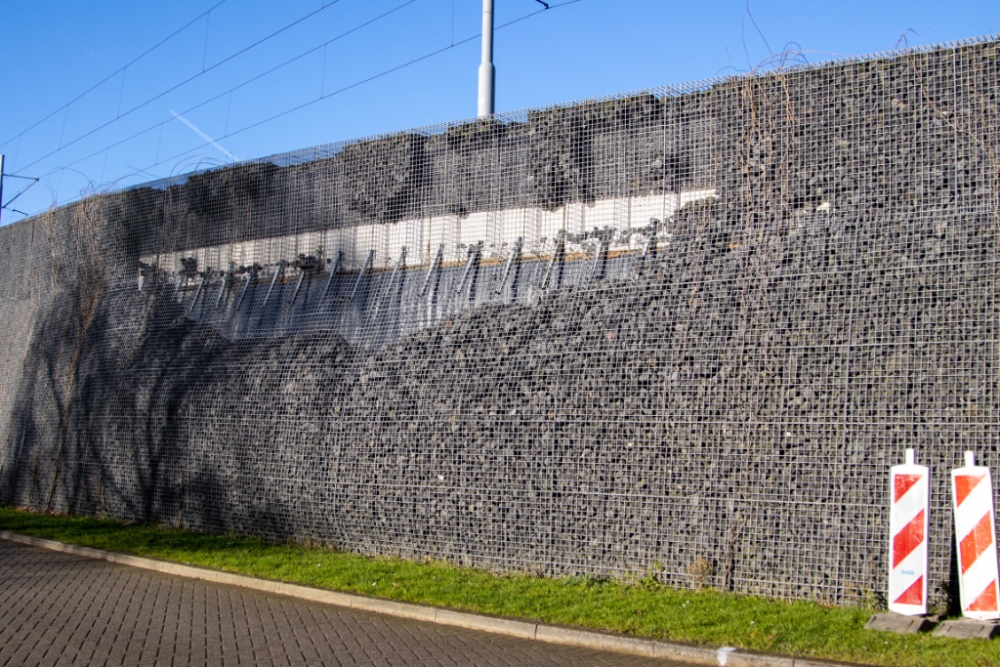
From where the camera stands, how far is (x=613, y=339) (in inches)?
319

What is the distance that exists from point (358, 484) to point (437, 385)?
58.5 inches

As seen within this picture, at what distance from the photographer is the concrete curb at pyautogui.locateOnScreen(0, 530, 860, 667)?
5.68m

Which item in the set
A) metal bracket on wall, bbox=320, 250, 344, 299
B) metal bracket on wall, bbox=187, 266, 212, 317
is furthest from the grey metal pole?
metal bracket on wall, bbox=187, 266, 212, 317

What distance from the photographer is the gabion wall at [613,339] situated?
687 cm

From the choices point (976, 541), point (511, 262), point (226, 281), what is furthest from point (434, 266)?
point (976, 541)

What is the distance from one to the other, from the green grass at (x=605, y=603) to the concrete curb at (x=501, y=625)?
0.14m

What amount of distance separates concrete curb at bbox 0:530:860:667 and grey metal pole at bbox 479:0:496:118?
22.8 feet

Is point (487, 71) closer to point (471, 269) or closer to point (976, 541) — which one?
point (471, 269)

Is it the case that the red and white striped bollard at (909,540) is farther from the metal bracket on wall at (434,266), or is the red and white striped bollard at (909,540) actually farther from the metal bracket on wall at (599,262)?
the metal bracket on wall at (434,266)

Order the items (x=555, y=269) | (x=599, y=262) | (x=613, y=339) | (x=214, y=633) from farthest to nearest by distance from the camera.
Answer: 1. (x=555, y=269)
2. (x=599, y=262)
3. (x=613, y=339)
4. (x=214, y=633)

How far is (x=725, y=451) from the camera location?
24.0 feet

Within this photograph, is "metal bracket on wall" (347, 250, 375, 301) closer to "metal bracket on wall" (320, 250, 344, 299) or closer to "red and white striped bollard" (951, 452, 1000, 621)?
"metal bracket on wall" (320, 250, 344, 299)

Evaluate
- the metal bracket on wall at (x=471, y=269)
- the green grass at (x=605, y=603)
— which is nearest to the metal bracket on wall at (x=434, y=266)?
the metal bracket on wall at (x=471, y=269)

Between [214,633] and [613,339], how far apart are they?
4.33 metres
